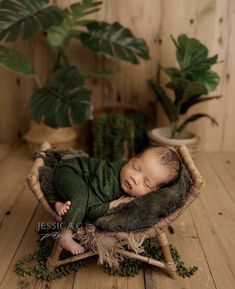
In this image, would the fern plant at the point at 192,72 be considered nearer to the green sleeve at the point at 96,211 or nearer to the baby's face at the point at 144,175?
the baby's face at the point at 144,175

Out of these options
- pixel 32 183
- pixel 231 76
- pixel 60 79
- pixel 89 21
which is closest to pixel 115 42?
pixel 89 21

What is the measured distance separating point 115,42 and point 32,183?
1.40m

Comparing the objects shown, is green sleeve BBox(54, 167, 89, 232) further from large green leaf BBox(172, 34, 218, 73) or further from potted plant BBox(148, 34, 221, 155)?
large green leaf BBox(172, 34, 218, 73)

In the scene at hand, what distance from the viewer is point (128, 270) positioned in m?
1.64

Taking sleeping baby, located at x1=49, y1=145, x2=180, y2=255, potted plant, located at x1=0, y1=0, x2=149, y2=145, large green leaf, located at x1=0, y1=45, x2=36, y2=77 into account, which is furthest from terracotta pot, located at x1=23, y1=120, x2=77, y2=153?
sleeping baby, located at x1=49, y1=145, x2=180, y2=255

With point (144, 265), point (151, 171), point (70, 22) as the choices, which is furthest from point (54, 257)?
point (70, 22)

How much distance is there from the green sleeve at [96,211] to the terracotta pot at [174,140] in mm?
1131

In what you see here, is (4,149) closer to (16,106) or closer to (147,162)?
(16,106)

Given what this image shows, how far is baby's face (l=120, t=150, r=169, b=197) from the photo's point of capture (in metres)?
1.59

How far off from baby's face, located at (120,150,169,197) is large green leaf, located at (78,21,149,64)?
1.18 meters

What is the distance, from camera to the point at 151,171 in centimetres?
158

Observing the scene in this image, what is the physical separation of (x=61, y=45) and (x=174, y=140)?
38.7 inches

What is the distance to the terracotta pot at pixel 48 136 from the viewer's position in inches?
106

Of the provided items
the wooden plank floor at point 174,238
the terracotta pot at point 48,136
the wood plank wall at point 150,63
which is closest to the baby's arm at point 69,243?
the wooden plank floor at point 174,238
